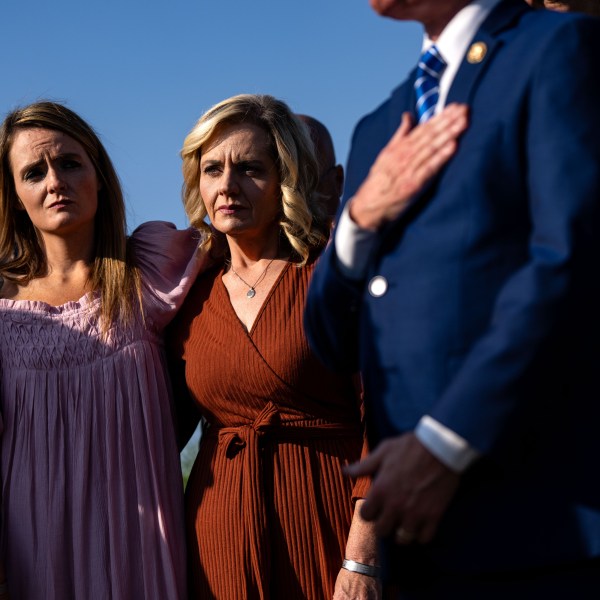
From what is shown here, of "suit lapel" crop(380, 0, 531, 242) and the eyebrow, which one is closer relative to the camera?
"suit lapel" crop(380, 0, 531, 242)

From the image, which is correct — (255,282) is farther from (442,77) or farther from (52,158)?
(442,77)

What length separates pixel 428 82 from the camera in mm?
1713

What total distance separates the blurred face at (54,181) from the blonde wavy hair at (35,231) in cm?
4

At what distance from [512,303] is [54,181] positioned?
88.4 inches

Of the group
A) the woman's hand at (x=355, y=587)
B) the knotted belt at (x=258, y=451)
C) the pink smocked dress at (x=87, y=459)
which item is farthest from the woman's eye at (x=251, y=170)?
the woman's hand at (x=355, y=587)

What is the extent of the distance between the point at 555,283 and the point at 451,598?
505 mm

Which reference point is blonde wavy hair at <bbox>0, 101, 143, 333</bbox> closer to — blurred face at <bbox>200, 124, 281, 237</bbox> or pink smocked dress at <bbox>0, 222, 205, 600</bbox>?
pink smocked dress at <bbox>0, 222, 205, 600</bbox>

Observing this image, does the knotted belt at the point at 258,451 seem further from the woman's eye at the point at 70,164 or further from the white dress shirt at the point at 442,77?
the white dress shirt at the point at 442,77

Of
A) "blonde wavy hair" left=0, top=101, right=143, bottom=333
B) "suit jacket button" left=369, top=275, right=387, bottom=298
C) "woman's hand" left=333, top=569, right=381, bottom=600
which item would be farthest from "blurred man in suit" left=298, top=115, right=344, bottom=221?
"suit jacket button" left=369, top=275, right=387, bottom=298

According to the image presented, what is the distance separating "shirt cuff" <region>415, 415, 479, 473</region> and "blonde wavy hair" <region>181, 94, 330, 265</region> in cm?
183

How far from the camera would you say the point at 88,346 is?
3.20 m

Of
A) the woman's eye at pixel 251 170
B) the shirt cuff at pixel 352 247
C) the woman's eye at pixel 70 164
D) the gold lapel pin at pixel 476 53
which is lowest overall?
the woman's eye at pixel 251 170

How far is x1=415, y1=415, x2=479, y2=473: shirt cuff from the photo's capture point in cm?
142

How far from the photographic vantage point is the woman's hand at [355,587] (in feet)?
9.27
